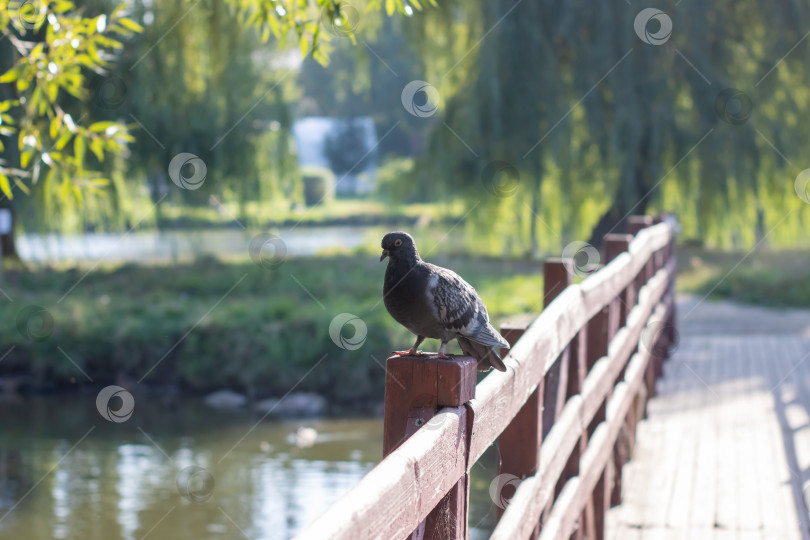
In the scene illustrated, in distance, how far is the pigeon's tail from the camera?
2.35m

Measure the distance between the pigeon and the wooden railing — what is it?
0.35 feet

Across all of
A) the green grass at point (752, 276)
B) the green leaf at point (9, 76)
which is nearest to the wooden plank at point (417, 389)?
the green leaf at point (9, 76)

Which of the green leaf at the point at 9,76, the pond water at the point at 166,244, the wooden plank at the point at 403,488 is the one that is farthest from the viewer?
the pond water at the point at 166,244

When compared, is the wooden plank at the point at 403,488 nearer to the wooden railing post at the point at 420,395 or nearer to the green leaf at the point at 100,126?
the wooden railing post at the point at 420,395

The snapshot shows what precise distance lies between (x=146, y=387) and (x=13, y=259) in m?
6.01

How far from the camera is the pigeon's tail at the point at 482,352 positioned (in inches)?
92.6

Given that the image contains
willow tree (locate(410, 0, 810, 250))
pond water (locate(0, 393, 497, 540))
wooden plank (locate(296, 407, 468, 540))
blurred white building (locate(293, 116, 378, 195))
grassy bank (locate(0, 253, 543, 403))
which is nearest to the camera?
→ wooden plank (locate(296, 407, 468, 540))

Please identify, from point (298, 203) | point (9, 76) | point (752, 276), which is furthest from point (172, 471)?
point (752, 276)

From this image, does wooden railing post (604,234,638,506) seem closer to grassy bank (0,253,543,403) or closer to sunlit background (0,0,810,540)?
sunlit background (0,0,810,540)

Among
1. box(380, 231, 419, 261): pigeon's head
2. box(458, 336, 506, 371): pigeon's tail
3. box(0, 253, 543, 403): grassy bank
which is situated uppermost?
box(0, 253, 543, 403): grassy bank

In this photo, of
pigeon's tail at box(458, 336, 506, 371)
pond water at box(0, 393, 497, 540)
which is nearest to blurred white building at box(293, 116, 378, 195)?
pond water at box(0, 393, 497, 540)

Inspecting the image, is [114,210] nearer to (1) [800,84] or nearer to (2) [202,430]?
(2) [202,430]

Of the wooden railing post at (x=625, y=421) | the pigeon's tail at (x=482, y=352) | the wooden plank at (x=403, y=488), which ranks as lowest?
the wooden plank at (x=403, y=488)

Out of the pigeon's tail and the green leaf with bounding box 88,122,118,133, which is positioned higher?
the green leaf with bounding box 88,122,118,133
